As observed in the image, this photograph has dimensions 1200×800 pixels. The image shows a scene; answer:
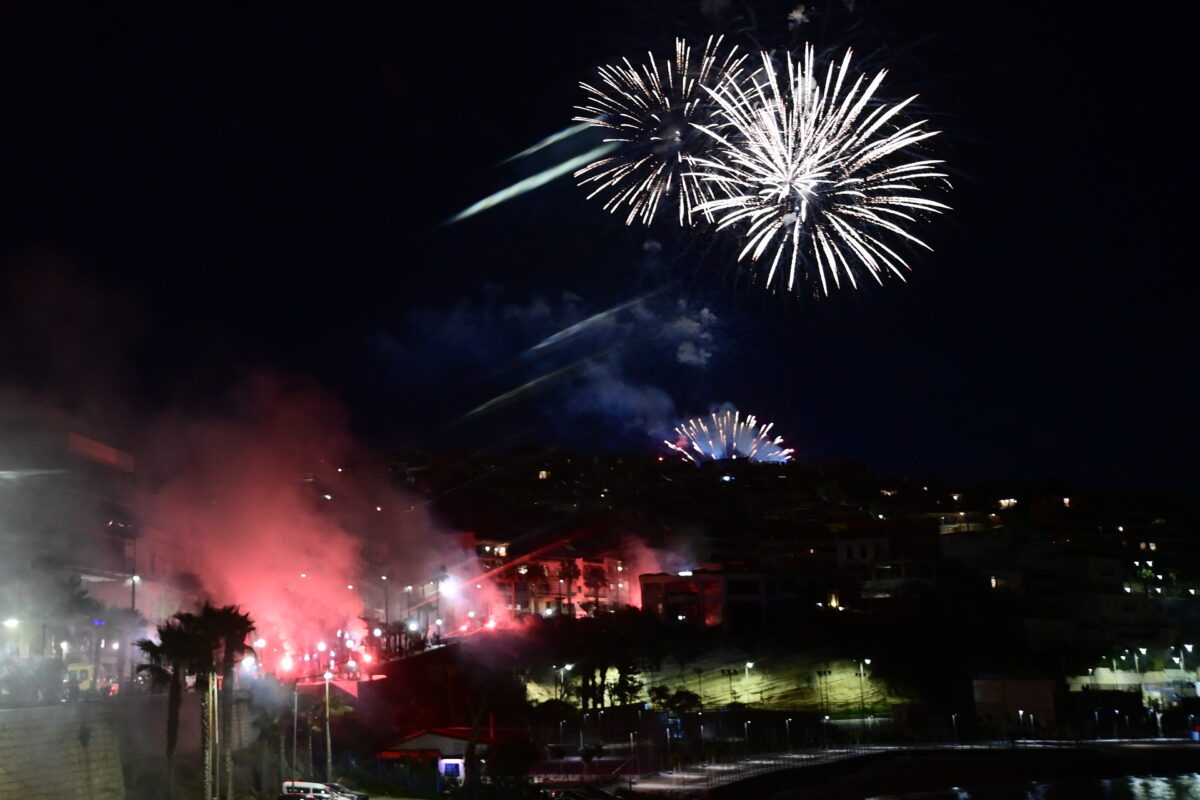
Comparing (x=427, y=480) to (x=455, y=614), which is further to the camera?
(x=427, y=480)

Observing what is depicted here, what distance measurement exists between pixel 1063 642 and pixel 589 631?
101ft

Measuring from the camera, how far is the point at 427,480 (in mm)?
135875

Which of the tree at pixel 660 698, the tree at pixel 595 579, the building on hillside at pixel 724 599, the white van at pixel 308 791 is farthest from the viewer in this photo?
the tree at pixel 595 579

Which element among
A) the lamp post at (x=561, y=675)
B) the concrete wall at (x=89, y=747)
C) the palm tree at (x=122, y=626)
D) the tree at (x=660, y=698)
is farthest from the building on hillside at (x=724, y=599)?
the concrete wall at (x=89, y=747)

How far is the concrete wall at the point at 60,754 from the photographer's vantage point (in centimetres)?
2158

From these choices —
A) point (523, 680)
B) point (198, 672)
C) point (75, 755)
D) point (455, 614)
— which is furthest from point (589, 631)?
point (75, 755)

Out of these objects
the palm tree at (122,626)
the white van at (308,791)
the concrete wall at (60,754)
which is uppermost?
the palm tree at (122,626)

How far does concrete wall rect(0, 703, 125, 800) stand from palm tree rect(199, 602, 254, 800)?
143 inches

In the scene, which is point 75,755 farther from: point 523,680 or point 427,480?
point 427,480

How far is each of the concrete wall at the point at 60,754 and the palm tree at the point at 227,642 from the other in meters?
3.63

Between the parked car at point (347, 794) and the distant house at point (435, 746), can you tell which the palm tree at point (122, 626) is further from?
the parked car at point (347, 794)

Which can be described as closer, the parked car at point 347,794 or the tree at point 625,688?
the parked car at point 347,794

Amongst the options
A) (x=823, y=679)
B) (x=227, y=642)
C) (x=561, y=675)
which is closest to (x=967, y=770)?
(x=823, y=679)

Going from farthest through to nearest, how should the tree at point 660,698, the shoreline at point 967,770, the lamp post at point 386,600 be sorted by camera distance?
the lamp post at point 386,600 < the tree at point 660,698 < the shoreline at point 967,770
